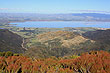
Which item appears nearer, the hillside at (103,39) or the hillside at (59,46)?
the hillside at (103,39)

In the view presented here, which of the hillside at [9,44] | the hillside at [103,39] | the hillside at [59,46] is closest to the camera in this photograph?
the hillside at [103,39]

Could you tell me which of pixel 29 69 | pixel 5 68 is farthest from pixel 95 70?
pixel 5 68

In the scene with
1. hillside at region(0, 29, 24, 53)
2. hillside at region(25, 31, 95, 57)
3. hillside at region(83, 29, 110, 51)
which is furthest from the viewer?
hillside at region(0, 29, 24, 53)

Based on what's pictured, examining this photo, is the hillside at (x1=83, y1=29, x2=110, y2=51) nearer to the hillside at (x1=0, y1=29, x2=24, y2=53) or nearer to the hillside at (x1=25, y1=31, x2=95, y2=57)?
the hillside at (x1=25, y1=31, x2=95, y2=57)

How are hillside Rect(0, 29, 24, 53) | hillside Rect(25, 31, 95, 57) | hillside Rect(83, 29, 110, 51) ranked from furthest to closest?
hillside Rect(0, 29, 24, 53) < hillside Rect(25, 31, 95, 57) < hillside Rect(83, 29, 110, 51)

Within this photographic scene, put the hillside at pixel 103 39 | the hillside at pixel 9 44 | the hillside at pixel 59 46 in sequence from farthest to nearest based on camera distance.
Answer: the hillside at pixel 9 44 < the hillside at pixel 59 46 < the hillside at pixel 103 39

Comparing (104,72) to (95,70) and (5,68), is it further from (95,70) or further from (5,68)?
(5,68)

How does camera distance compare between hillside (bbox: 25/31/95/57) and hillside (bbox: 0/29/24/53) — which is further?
A: hillside (bbox: 0/29/24/53)

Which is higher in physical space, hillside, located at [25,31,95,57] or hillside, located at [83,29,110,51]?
hillside, located at [83,29,110,51]

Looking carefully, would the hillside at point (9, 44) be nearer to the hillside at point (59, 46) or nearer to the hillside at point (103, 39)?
the hillside at point (59, 46)

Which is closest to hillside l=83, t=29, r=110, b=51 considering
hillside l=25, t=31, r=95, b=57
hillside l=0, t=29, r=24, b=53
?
hillside l=25, t=31, r=95, b=57

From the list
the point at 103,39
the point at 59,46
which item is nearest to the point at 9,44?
the point at 59,46

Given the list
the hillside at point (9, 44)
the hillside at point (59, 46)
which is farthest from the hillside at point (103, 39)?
the hillside at point (9, 44)
